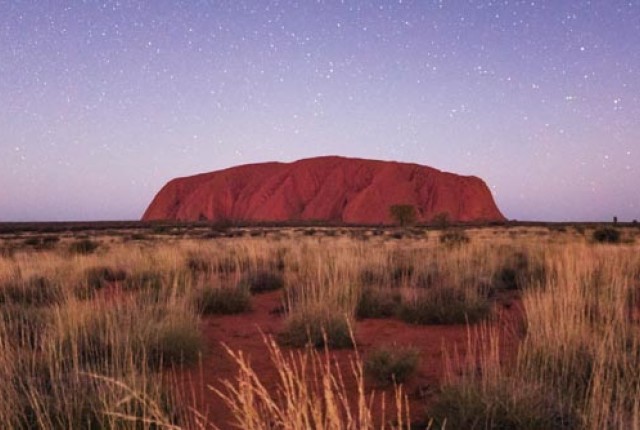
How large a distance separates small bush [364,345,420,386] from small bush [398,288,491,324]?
2607 mm

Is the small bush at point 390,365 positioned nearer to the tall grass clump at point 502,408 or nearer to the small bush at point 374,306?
the tall grass clump at point 502,408

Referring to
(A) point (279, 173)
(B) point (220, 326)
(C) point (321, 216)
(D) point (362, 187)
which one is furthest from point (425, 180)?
(B) point (220, 326)

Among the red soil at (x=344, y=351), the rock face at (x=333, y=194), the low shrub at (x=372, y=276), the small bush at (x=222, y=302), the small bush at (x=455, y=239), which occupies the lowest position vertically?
the red soil at (x=344, y=351)

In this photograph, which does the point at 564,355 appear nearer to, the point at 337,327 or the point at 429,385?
the point at 429,385

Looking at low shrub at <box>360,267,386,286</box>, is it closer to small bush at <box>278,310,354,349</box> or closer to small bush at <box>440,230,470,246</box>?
small bush at <box>278,310,354,349</box>

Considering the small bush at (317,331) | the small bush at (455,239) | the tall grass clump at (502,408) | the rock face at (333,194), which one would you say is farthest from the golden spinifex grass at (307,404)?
the rock face at (333,194)

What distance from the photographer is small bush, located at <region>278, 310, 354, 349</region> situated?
620 centimetres

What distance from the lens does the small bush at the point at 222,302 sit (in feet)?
28.3

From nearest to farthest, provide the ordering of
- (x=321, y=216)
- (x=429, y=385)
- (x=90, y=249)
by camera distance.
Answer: (x=429, y=385) → (x=90, y=249) → (x=321, y=216)

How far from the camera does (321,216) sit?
10575cm

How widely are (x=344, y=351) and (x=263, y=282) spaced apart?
5.48m

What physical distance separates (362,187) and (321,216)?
449 inches

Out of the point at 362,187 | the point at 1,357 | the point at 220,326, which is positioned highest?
the point at 362,187

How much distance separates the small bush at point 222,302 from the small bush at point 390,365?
160 inches
